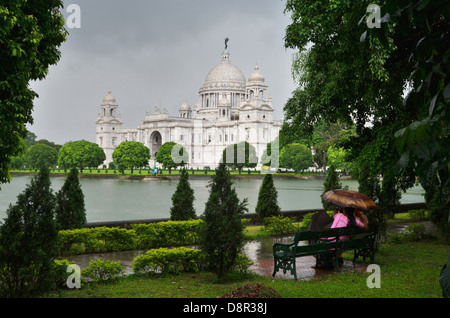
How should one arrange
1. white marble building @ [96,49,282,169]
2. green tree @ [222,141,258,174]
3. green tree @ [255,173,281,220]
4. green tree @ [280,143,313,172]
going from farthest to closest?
white marble building @ [96,49,282,169], green tree @ [222,141,258,174], green tree @ [280,143,313,172], green tree @ [255,173,281,220]

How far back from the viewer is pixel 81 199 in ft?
32.5

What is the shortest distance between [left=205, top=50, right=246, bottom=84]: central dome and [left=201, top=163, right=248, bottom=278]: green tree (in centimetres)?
10195

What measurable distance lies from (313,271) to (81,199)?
5.14 m

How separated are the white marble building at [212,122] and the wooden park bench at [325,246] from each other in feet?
255

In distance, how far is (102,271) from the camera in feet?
20.6

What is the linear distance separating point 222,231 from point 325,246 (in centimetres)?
160

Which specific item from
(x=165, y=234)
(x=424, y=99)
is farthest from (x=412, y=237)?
(x=424, y=99)

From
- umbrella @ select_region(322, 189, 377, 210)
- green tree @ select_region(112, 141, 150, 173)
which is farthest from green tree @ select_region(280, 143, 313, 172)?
umbrella @ select_region(322, 189, 377, 210)

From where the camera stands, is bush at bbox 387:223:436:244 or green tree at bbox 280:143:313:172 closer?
bush at bbox 387:223:436:244

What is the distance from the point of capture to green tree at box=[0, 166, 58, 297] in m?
5.27

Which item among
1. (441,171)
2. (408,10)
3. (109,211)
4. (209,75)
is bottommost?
(109,211)

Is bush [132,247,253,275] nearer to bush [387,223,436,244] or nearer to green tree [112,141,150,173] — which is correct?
bush [387,223,436,244]
